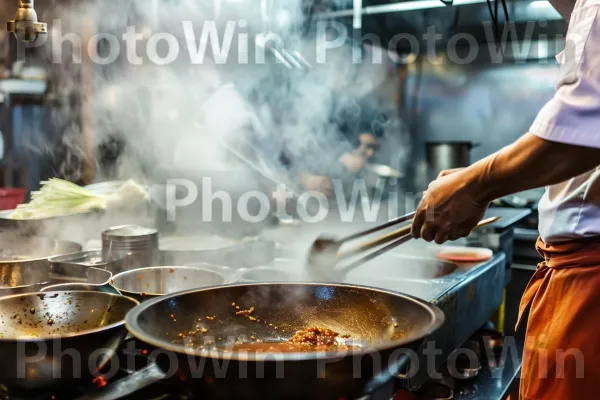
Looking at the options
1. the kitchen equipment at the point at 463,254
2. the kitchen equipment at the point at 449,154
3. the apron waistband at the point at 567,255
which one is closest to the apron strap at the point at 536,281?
the apron waistband at the point at 567,255

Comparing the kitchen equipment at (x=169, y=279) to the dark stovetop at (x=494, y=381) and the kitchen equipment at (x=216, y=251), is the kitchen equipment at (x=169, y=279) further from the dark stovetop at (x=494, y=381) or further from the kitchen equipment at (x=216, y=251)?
the dark stovetop at (x=494, y=381)

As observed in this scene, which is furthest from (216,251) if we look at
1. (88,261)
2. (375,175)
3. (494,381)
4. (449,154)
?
(375,175)

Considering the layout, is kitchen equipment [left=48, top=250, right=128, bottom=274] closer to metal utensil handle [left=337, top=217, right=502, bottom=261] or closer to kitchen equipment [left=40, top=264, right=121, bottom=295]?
kitchen equipment [left=40, top=264, right=121, bottom=295]

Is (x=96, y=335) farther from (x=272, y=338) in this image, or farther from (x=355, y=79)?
(x=355, y=79)

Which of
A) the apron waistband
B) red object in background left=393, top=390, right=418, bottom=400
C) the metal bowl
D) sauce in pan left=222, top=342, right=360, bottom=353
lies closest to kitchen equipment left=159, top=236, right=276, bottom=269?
the metal bowl

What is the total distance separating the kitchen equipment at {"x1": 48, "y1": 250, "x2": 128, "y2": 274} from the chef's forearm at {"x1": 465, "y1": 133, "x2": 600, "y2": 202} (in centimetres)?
116

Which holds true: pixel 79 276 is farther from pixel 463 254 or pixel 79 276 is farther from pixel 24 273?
pixel 463 254

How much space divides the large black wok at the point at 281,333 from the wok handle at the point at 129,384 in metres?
0.09

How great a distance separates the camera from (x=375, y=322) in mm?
1214

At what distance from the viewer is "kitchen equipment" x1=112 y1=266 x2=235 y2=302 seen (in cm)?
169

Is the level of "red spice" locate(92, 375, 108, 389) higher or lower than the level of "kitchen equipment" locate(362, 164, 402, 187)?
lower

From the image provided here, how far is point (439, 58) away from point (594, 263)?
4355 millimetres

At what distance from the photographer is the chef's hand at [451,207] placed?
1351mm

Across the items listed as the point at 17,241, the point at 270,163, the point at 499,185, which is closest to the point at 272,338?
the point at 499,185
